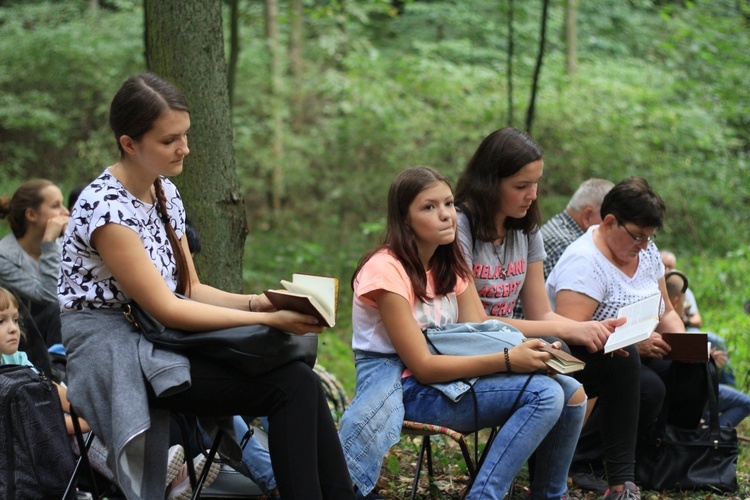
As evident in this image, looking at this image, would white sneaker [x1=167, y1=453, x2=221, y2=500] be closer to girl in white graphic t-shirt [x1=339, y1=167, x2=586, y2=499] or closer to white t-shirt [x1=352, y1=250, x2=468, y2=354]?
girl in white graphic t-shirt [x1=339, y1=167, x2=586, y2=499]

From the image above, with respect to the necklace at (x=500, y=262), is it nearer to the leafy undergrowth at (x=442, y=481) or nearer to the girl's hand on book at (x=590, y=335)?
the girl's hand on book at (x=590, y=335)

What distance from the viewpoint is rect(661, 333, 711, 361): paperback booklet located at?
167 inches

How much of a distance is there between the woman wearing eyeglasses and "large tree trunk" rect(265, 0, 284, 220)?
9227mm

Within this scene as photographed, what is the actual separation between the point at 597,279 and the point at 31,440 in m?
2.64

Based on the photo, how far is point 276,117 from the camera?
13516 millimetres

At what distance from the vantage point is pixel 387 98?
12.3 meters

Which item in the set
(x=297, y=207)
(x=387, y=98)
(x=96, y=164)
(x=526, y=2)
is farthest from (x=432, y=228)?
(x=526, y=2)

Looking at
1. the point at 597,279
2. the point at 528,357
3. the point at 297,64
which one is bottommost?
the point at 297,64

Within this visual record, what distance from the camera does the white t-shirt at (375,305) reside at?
3354mm

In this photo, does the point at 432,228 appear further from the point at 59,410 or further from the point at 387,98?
the point at 387,98

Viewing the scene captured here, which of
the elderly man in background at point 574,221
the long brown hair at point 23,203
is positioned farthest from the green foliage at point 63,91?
the elderly man in background at point 574,221

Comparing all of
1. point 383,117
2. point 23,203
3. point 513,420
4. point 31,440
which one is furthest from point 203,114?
point 383,117

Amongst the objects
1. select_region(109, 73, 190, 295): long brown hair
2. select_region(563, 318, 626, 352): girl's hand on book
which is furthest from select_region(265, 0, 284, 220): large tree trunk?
select_region(109, 73, 190, 295): long brown hair

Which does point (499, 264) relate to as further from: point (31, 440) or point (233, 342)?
point (31, 440)
